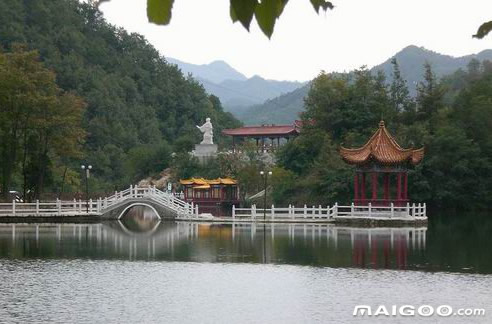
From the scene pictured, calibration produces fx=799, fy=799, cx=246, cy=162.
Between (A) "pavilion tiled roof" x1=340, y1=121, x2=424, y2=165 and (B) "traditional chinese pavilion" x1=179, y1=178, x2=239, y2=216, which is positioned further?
(B) "traditional chinese pavilion" x1=179, y1=178, x2=239, y2=216

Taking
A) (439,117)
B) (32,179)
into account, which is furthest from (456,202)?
(32,179)

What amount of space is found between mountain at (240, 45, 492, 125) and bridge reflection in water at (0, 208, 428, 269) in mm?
101795

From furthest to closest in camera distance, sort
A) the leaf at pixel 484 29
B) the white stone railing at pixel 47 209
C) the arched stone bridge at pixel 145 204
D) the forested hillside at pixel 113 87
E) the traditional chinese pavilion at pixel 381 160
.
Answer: the forested hillside at pixel 113 87 < the arched stone bridge at pixel 145 204 < the white stone railing at pixel 47 209 < the traditional chinese pavilion at pixel 381 160 < the leaf at pixel 484 29

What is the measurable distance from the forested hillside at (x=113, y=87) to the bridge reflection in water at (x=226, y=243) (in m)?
23.2

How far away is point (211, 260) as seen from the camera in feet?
Result: 73.7

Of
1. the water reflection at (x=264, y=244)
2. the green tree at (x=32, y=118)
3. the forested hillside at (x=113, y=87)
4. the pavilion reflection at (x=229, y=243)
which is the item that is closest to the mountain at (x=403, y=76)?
the forested hillside at (x=113, y=87)

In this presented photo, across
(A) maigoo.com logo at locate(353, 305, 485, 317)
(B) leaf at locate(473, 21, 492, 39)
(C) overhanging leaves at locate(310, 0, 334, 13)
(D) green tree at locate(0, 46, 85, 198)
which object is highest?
(D) green tree at locate(0, 46, 85, 198)

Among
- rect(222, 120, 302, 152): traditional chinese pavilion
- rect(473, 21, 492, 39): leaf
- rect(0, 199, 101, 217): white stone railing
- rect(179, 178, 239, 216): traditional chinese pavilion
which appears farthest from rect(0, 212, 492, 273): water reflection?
rect(473, 21, 492, 39): leaf

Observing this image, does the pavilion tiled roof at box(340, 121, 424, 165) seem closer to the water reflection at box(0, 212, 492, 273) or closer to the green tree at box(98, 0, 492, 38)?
the water reflection at box(0, 212, 492, 273)

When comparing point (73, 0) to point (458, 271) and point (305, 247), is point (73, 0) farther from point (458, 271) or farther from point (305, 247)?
point (458, 271)

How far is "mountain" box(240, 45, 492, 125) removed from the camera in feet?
487

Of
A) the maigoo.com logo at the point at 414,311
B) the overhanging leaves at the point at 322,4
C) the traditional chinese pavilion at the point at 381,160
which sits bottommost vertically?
the maigoo.com logo at the point at 414,311

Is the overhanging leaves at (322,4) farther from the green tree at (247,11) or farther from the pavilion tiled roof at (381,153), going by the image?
the pavilion tiled roof at (381,153)

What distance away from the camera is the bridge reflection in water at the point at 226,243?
75.8 feet
